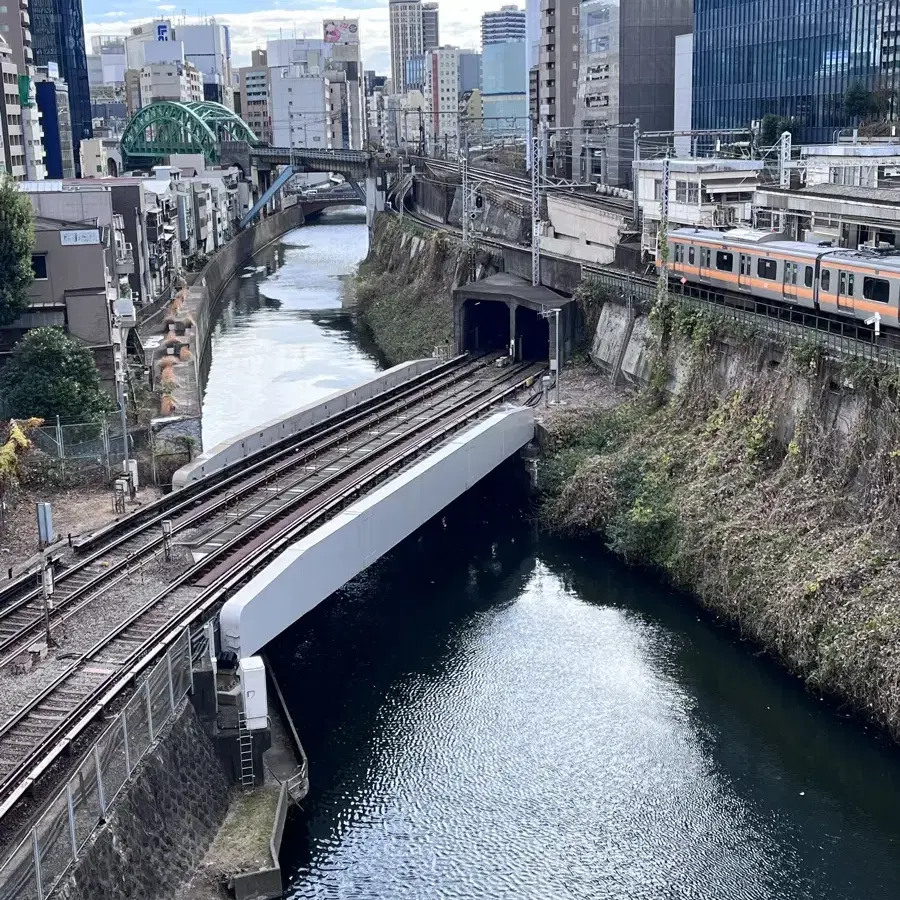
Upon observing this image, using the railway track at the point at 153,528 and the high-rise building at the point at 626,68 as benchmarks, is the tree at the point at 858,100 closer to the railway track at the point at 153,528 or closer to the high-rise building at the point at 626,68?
the high-rise building at the point at 626,68

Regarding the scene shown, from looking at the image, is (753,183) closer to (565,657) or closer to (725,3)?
(565,657)

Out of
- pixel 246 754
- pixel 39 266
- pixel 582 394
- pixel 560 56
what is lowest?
pixel 246 754

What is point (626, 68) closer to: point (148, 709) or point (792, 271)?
point (792, 271)

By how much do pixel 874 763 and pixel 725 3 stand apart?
53.0 m

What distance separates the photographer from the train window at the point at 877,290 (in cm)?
2228

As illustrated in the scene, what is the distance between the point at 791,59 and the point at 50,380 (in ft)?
146

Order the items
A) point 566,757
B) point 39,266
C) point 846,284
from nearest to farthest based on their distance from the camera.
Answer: point 566,757 → point 846,284 → point 39,266

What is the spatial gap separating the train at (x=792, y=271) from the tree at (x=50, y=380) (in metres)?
15.0

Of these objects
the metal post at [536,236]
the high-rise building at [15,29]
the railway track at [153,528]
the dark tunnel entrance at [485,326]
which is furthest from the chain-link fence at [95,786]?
the high-rise building at [15,29]

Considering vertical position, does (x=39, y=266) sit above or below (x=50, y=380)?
above

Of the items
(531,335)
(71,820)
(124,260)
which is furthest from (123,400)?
(124,260)

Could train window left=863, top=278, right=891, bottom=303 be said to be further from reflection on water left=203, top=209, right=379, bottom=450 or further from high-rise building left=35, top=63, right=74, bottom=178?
high-rise building left=35, top=63, right=74, bottom=178

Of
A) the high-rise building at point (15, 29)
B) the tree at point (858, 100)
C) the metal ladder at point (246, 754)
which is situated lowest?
the metal ladder at point (246, 754)

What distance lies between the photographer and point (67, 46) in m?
102
